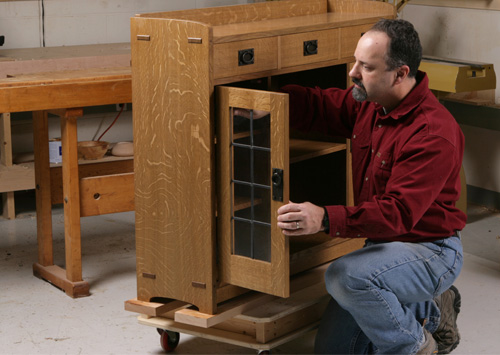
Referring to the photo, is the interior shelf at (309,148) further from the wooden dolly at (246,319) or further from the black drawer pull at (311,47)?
the wooden dolly at (246,319)

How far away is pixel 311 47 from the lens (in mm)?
3211

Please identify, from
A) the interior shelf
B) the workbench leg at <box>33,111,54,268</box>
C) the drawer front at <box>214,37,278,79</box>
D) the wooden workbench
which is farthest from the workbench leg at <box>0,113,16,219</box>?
the drawer front at <box>214,37,278,79</box>

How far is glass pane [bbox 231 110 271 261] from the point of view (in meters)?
2.80

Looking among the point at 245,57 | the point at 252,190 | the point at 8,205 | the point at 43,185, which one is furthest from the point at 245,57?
the point at 8,205

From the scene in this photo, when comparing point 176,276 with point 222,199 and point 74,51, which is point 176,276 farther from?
point 74,51

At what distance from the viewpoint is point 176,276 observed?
10.0 ft

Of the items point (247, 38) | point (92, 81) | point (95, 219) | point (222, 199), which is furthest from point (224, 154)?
point (95, 219)

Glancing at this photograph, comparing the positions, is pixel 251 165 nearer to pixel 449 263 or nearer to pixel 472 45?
pixel 449 263

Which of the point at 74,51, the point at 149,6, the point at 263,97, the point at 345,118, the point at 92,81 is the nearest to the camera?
the point at 263,97

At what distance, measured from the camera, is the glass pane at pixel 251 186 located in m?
2.80

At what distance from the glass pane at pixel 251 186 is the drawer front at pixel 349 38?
2.44 ft

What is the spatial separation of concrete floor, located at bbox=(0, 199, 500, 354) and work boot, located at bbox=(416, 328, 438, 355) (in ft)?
1.02

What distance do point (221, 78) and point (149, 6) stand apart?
3108 mm

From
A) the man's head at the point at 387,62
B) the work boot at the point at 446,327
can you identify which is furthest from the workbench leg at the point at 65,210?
the work boot at the point at 446,327
